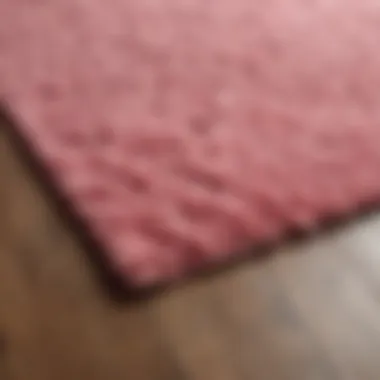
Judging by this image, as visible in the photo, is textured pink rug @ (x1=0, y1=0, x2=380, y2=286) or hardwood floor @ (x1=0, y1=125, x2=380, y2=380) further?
textured pink rug @ (x1=0, y1=0, x2=380, y2=286)

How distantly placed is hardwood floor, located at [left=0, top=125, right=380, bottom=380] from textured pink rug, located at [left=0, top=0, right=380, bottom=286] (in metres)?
0.06

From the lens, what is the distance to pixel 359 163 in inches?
65.3

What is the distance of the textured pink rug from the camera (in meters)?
1.50

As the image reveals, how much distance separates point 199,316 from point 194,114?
1.97ft

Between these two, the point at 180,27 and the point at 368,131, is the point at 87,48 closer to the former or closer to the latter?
the point at 180,27

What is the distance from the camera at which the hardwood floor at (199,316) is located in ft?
4.16

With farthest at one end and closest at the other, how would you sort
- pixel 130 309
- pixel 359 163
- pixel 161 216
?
pixel 359 163, pixel 161 216, pixel 130 309

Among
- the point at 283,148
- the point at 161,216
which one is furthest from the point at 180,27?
the point at 161,216

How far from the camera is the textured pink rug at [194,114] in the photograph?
1.50m

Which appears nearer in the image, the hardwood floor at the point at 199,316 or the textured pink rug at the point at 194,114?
the hardwood floor at the point at 199,316

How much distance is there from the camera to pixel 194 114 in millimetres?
1801

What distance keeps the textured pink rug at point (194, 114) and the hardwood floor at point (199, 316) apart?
0.06 metres

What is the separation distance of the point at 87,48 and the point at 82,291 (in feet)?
2.79

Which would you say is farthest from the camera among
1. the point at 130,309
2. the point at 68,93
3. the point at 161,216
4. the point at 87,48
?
the point at 87,48
